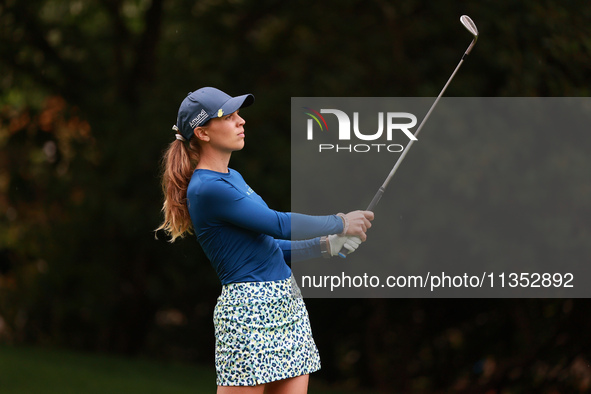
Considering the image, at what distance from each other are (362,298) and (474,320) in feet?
3.59

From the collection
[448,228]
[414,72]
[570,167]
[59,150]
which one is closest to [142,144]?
[59,150]

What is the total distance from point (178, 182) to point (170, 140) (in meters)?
4.69

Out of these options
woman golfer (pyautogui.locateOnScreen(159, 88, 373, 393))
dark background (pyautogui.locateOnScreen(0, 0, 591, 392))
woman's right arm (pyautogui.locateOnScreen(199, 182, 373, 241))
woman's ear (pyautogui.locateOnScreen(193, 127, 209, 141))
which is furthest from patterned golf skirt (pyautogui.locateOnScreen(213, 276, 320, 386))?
dark background (pyautogui.locateOnScreen(0, 0, 591, 392))

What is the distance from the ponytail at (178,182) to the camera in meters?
2.53

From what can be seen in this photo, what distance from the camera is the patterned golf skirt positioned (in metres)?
2.37

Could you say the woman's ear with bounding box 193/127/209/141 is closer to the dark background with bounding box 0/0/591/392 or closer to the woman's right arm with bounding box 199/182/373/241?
the woman's right arm with bounding box 199/182/373/241

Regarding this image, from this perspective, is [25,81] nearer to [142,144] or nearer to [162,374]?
[142,144]

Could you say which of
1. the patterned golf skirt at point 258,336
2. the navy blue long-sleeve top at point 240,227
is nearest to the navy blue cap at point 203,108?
the navy blue long-sleeve top at point 240,227

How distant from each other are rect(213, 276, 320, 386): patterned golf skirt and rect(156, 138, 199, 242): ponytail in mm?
277

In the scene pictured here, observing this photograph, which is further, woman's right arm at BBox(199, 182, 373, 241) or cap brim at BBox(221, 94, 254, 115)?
cap brim at BBox(221, 94, 254, 115)

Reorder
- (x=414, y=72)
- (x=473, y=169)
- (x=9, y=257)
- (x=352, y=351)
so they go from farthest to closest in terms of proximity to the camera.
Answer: (x=9, y=257) < (x=352, y=351) < (x=414, y=72) < (x=473, y=169)

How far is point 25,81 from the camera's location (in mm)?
7664

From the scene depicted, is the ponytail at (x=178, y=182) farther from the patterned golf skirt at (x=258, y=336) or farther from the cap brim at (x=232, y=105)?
the patterned golf skirt at (x=258, y=336)

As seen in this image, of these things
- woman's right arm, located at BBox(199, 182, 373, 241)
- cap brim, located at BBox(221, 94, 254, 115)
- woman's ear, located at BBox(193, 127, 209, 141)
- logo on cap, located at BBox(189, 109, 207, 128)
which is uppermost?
cap brim, located at BBox(221, 94, 254, 115)
